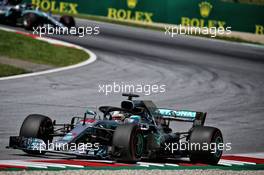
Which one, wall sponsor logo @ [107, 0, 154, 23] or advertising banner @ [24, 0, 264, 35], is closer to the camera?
advertising banner @ [24, 0, 264, 35]

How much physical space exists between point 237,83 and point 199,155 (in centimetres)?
1208

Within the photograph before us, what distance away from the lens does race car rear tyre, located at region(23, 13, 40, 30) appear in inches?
1347

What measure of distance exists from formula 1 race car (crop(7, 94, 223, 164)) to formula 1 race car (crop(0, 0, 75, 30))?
66.3ft

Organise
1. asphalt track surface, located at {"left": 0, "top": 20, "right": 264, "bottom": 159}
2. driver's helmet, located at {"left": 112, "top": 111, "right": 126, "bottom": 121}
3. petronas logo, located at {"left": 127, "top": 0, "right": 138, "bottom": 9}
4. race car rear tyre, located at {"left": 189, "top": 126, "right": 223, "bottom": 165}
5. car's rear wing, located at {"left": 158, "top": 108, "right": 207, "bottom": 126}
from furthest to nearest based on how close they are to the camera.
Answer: petronas logo, located at {"left": 127, "top": 0, "right": 138, "bottom": 9} → asphalt track surface, located at {"left": 0, "top": 20, "right": 264, "bottom": 159} → car's rear wing, located at {"left": 158, "top": 108, "right": 207, "bottom": 126} → driver's helmet, located at {"left": 112, "top": 111, "right": 126, "bottom": 121} → race car rear tyre, located at {"left": 189, "top": 126, "right": 223, "bottom": 165}

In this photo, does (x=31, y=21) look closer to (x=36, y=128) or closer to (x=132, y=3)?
(x=132, y=3)

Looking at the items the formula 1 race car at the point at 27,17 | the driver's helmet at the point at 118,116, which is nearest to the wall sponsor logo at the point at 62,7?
the formula 1 race car at the point at 27,17

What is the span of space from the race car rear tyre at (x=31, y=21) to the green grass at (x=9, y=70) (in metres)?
9.91

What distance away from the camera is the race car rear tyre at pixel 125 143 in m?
12.5

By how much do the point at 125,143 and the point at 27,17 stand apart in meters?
22.9

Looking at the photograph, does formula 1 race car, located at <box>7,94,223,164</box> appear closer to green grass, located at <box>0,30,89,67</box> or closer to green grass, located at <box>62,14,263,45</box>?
green grass, located at <box>0,30,89,67</box>

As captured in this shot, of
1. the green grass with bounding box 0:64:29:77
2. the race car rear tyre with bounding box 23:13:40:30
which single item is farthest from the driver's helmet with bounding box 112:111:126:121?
the race car rear tyre with bounding box 23:13:40:30

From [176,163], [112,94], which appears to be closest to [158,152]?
[176,163]

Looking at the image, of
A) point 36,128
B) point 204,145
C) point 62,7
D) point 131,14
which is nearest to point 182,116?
point 204,145

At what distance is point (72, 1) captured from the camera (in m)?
44.4
